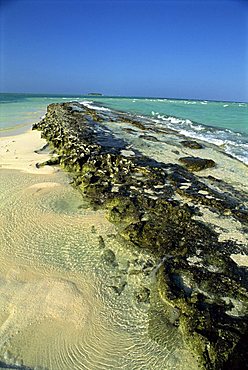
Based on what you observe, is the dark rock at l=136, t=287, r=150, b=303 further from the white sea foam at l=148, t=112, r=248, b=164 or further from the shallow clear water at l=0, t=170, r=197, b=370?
the white sea foam at l=148, t=112, r=248, b=164

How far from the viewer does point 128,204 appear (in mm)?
7570

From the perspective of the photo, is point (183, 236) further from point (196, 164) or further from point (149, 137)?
point (149, 137)

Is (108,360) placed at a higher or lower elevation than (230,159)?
lower

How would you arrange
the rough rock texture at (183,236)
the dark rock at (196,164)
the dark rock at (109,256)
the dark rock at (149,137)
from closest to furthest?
the rough rock texture at (183,236) → the dark rock at (109,256) → the dark rock at (196,164) → the dark rock at (149,137)

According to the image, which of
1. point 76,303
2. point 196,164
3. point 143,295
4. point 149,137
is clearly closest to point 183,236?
point 143,295

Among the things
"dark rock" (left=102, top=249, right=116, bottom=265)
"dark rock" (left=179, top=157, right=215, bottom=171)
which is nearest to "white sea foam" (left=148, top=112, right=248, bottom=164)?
"dark rock" (left=179, top=157, right=215, bottom=171)

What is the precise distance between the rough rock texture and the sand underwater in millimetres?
25

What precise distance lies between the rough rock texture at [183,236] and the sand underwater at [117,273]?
0.03 meters

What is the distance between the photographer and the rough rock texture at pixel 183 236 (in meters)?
3.96

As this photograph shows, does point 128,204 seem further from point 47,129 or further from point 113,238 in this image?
point 47,129

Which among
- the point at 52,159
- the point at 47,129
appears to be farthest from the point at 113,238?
the point at 47,129

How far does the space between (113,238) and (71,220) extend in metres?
1.40

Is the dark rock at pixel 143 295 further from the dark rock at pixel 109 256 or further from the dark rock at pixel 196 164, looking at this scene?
the dark rock at pixel 196 164

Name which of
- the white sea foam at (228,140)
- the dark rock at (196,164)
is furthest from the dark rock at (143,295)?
the white sea foam at (228,140)
